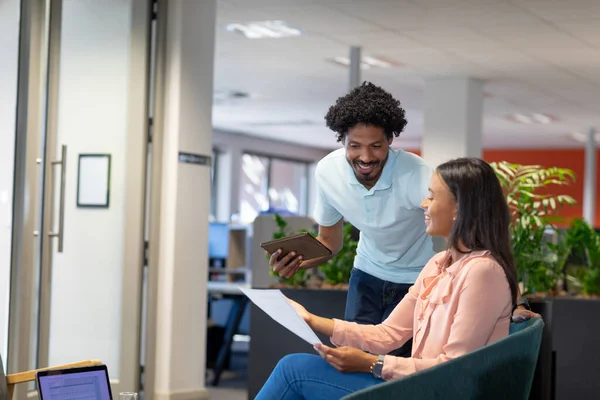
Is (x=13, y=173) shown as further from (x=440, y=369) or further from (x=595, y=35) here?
(x=595, y=35)

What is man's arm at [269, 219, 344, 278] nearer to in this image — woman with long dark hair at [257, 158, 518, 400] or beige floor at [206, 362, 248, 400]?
woman with long dark hair at [257, 158, 518, 400]

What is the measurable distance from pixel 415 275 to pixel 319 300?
205 centimetres

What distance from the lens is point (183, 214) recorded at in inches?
207

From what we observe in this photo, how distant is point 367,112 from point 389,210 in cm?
31

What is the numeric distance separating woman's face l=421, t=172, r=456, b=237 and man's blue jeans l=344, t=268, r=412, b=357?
0.51 meters

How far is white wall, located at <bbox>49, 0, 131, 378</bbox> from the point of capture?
483 cm

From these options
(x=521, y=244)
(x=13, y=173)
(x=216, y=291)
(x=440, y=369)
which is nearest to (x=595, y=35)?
(x=521, y=244)

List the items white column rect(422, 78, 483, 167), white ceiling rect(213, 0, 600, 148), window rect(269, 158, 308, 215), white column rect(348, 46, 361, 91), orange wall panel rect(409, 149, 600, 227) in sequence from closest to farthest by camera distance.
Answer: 1. white ceiling rect(213, 0, 600, 148)
2. white column rect(348, 46, 361, 91)
3. white column rect(422, 78, 483, 167)
4. orange wall panel rect(409, 149, 600, 227)
5. window rect(269, 158, 308, 215)

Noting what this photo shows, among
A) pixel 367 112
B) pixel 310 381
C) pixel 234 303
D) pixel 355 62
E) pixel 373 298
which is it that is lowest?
pixel 234 303

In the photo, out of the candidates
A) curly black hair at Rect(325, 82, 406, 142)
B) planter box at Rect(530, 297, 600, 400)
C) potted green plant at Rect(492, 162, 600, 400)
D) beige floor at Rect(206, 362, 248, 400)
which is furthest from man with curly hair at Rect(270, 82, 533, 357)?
beige floor at Rect(206, 362, 248, 400)

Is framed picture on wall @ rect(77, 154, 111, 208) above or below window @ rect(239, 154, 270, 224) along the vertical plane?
below

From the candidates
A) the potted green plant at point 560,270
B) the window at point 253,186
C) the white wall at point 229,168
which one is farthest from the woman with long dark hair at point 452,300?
the window at point 253,186

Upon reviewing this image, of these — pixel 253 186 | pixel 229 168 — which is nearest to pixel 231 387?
pixel 229 168

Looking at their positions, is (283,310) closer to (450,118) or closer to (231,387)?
(231,387)
